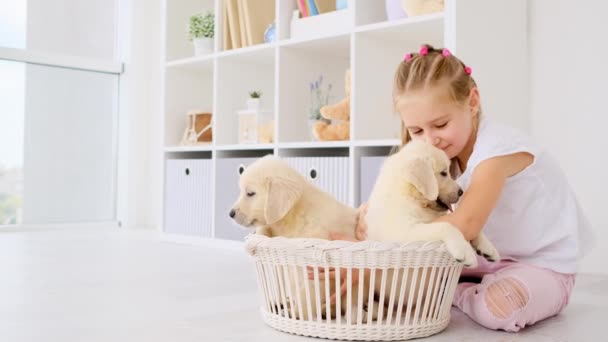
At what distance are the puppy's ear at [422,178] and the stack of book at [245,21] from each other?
164cm

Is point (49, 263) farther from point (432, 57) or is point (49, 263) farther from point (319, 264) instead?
point (432, 57)

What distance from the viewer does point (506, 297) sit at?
1.25m

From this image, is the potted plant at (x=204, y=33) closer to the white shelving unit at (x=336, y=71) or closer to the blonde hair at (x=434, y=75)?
the white shelving unit at (x=336, y=71)

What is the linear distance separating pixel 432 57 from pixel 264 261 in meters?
0.58

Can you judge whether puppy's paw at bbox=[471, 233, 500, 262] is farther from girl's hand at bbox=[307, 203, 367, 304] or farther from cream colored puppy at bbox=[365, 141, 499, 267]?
girl's hand at bbox=[307, 203, 367, 304]

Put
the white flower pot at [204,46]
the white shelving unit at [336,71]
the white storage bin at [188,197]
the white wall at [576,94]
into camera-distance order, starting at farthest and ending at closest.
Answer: the white flower pot at [204,46]
the white storage bin at [188,197]
the white wall at [576,94]
the white shelving unit at [336,71]

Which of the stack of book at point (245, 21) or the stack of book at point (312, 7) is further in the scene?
the stack of book at point (245, 21)

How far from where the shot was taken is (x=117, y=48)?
403cm

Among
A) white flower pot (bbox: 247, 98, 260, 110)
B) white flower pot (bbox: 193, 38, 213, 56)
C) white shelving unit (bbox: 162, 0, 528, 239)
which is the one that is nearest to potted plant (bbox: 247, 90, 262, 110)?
white flower pot (bbox: 247, 98, 260, 110)

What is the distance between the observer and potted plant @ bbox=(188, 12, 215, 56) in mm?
2877

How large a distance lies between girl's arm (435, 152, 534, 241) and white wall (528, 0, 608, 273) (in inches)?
37.2

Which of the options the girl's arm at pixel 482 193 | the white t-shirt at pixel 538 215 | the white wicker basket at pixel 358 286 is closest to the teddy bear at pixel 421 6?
the white t-shirt at pixel 538 215

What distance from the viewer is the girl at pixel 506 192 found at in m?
1.28

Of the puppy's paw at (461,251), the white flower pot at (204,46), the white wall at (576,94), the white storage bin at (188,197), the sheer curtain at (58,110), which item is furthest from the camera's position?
the sheer curtain at (58,110)
